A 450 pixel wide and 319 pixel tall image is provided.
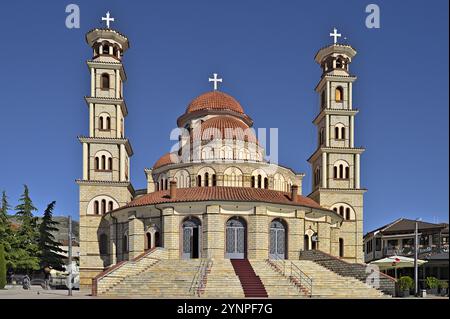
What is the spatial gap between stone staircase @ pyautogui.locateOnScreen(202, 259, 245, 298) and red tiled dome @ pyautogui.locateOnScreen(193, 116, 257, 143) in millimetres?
19480

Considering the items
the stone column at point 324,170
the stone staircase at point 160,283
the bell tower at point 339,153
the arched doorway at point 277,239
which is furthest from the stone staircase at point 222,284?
the stone column at point 324,170

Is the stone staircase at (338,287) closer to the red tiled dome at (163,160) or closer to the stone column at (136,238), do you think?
the stone column at (136,238)

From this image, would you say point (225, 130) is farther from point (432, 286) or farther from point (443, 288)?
point (443, 288)

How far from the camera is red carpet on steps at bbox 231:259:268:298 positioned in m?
36.6

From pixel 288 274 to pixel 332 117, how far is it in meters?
26.6

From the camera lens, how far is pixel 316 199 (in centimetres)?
6206

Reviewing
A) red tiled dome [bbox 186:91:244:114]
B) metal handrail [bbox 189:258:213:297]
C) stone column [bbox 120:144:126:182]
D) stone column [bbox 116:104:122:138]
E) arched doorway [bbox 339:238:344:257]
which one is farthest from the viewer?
red tiled dome [bbox 186:91:244:114]

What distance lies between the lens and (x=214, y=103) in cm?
6688

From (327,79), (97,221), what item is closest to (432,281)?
(327,79)

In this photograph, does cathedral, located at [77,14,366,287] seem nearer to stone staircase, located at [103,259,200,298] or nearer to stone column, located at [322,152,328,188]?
stone column, located at [322,152,328,188]

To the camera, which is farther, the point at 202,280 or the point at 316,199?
the point at 316,199

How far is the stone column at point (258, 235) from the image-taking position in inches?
1875

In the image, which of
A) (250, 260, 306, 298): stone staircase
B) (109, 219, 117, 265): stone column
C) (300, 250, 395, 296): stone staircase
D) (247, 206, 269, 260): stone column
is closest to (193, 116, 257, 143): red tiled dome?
(109, 219, 117, 265): stone column
